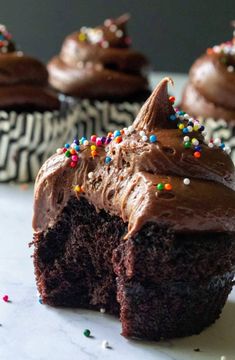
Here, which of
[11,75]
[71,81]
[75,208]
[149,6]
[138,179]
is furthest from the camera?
[149,6]

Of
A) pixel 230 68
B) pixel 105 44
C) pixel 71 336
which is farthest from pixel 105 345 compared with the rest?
pixel 105 44

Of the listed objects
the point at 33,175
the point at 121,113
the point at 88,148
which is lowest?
the point at 33,175

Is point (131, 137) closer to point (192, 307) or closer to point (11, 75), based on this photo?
point (192, 307)

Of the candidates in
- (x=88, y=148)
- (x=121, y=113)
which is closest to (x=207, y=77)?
(x=121, y=113)

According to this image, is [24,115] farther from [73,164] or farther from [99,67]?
[73,164]

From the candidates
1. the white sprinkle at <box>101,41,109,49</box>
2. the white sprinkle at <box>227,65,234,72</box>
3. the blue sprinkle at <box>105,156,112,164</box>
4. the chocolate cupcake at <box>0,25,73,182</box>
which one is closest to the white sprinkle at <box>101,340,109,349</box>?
the blue sprinkle at <box>105,156,112,164</box>

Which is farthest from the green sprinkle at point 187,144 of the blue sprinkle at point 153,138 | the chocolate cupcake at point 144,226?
the blue sprinkle at point 153,138

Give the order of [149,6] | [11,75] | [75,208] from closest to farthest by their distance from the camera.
Result: [75,208], [11,75], [149,6]
